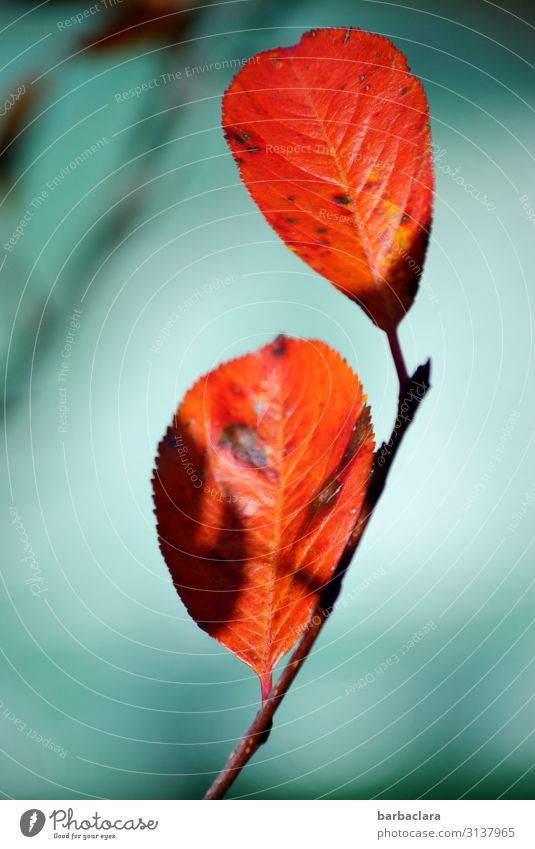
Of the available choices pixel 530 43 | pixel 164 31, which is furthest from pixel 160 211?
pixel 530 43

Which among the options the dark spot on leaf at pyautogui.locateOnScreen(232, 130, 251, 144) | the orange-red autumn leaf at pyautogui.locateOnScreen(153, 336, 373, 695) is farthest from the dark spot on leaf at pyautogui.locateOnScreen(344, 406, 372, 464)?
the dark spot on leaf at pyautogui.locateOnScreen(232, 130, 251, 144)

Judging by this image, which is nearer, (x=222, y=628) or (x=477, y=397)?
(x=222, y=628)

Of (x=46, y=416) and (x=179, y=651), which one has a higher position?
(x=46, y=416)

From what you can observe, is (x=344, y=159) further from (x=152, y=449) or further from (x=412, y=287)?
(x=152, y=449)

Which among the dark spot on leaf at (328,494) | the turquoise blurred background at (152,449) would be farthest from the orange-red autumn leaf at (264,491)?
the turquoise blurred background at (152,449)

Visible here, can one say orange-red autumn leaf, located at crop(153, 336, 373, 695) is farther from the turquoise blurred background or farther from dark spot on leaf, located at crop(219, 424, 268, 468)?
the turquoise blurred background

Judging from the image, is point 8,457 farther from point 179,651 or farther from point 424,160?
point 424,160

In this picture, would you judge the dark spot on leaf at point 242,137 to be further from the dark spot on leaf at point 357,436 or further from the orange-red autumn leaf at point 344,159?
the dark spot on leaf at point 357,436
